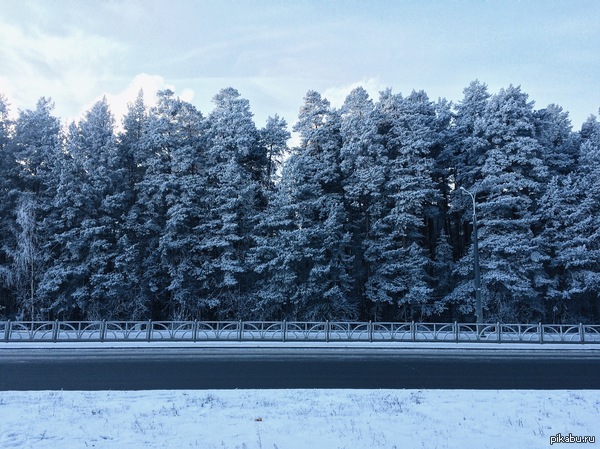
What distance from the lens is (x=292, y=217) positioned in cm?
3328

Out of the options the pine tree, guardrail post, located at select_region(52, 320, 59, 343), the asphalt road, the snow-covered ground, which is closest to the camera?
the snow-covered ground

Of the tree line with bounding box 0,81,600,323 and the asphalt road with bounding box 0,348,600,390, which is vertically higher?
Result: the tree line with bounding box 0,81,600,323

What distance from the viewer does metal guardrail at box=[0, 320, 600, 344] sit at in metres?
23.8

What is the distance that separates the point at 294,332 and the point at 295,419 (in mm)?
17791

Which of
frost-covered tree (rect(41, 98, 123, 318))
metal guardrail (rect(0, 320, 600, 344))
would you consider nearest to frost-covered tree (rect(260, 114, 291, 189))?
frost-covered tree (rect(41, 98, 123, 318))

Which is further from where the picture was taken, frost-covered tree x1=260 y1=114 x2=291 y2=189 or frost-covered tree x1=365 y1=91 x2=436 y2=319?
frost-covered tree x1=260 y1=114 x2=291 y2=189

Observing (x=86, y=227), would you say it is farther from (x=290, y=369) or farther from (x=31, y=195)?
(x=290, y=369)

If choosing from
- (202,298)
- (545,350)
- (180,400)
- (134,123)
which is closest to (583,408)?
(180,400)

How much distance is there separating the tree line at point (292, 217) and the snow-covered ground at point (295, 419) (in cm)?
2082

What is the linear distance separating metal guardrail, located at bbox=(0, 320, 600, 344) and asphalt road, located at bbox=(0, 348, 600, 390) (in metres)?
3.49

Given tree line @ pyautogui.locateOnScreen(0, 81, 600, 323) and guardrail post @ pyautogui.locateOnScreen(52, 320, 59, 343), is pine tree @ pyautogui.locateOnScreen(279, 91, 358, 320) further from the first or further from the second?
guardrail post @ pyautogui.locateOnScreen(52, 320, 59, 343)

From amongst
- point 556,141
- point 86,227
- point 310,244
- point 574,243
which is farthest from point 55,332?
point 556,141

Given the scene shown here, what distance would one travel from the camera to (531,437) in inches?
287

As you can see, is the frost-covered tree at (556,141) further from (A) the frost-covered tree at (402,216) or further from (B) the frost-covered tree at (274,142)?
(B) the frost-covered tree at (274,142)
